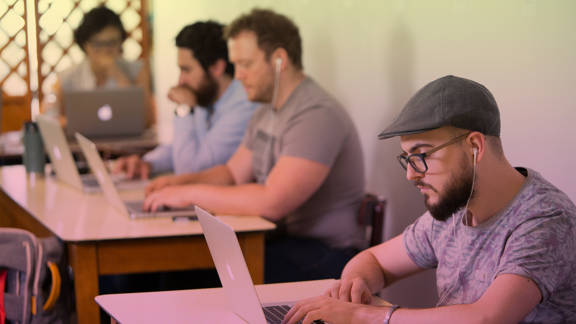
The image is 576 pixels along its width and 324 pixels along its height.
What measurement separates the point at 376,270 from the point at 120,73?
3.38 meters

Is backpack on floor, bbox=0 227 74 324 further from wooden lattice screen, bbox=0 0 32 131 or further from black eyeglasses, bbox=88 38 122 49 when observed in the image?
black eyeglasses, bbox=88 38 122 49

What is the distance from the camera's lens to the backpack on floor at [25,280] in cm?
186

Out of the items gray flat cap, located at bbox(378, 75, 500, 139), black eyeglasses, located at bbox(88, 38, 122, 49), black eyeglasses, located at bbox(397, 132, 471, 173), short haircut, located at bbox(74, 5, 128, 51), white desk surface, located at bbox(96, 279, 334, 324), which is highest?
short haircut, located at bbox(74, 5, 128, 51)

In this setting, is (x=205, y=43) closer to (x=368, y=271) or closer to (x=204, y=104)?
(x=204, y=104)

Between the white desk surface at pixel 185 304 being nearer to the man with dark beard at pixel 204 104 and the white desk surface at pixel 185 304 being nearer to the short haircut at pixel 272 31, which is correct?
the short haircut at pixel 272 31

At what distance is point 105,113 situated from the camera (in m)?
3.68

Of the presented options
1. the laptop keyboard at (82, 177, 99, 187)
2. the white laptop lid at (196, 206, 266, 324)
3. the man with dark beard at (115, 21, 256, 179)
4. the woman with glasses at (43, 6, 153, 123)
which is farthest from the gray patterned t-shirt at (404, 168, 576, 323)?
the woman with glasses at (43, 6, 153, 123)

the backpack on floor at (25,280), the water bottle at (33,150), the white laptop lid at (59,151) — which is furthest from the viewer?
the water bottle at (33,150)

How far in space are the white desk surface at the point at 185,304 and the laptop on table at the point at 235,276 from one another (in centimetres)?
4

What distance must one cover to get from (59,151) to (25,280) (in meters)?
0.92

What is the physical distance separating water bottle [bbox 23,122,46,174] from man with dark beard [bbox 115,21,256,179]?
355 millimetres

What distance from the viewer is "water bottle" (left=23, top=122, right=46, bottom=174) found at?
9.71 feet

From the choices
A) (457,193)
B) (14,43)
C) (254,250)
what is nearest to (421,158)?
(457,193)

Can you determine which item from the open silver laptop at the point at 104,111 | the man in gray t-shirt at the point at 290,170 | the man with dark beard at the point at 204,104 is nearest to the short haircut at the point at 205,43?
the man with dark beard at the point at 204,104
